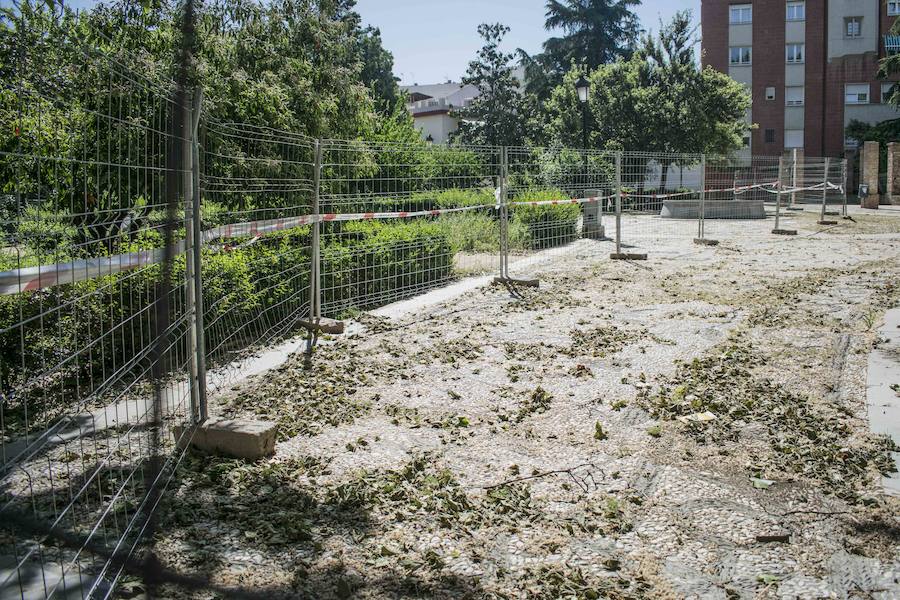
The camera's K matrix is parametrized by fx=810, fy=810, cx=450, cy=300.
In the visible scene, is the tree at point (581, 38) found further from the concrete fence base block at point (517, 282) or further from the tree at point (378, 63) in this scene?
the concrete fence base block at point (517, 282)

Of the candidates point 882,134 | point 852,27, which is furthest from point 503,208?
point 852,27

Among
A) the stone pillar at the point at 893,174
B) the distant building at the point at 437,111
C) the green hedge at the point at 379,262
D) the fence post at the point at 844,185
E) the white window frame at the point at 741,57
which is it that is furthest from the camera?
the distant building at the point at 437,111

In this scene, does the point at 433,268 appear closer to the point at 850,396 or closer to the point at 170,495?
the point at 850,396

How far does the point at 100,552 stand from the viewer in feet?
11.1

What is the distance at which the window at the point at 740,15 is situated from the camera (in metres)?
54.1

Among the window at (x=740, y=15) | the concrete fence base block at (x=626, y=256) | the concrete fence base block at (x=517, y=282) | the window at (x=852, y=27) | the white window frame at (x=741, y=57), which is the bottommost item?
the concrete fence base block at (x=517, y=282)

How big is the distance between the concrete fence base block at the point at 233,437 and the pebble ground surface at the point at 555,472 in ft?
0.28

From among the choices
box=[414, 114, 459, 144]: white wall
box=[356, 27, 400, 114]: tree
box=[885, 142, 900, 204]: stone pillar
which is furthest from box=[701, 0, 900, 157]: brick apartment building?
box=[356, 27, 400, 114]: tree

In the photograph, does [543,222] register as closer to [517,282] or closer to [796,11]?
[517,282]

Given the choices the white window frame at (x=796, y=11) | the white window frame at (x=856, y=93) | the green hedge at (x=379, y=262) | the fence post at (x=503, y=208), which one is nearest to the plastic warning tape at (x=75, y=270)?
the green hedge at (x=379, y=262)

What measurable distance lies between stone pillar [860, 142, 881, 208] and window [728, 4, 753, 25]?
21109 mm

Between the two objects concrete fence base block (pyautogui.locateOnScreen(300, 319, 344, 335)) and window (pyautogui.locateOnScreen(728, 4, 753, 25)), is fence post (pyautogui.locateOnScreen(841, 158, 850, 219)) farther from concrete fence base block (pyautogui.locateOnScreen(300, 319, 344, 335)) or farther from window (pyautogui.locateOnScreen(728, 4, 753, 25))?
window (pyautogui.locateOnScreen(728, 4, 753, 25))

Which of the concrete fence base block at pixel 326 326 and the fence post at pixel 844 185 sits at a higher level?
the fence post at pixel 844 185

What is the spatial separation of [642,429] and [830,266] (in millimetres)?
10413
